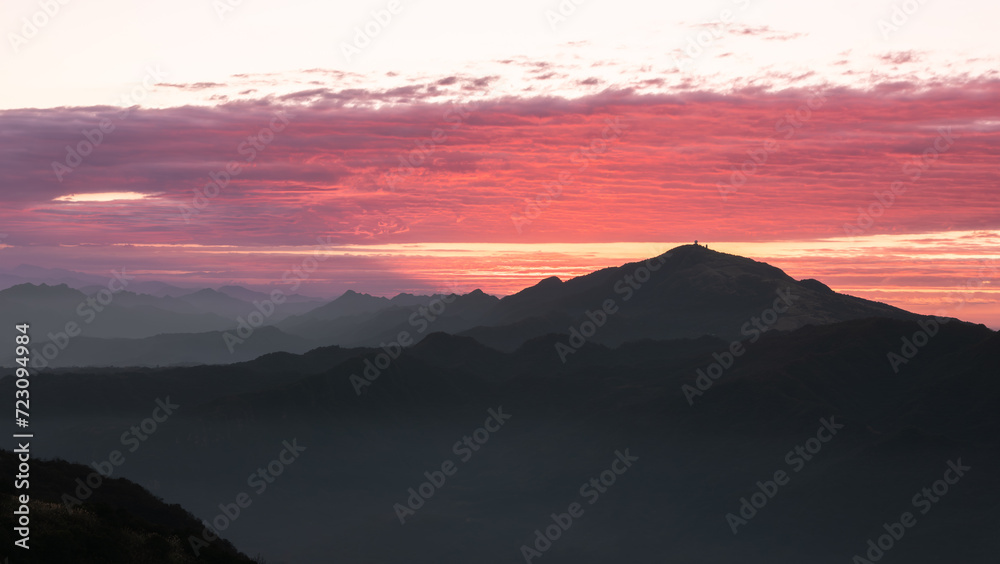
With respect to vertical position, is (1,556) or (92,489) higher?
(1,556)

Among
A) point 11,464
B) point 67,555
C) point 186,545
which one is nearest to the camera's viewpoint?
point 67,555

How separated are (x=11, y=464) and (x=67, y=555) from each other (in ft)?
Answer: 186

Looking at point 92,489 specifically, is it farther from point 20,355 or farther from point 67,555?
point 67,555

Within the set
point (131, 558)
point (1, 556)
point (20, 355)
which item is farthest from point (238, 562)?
point (20, 355)

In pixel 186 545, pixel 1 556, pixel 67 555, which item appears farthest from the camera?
pixel 186 545

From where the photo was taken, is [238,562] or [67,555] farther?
[238,562]

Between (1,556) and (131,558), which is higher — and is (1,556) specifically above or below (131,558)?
above

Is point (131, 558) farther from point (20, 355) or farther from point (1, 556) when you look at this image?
point (20, 355)

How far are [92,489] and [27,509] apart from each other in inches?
2015

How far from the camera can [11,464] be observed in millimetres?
115250

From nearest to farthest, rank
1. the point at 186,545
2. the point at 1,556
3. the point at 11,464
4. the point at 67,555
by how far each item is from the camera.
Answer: the point at 1,556, the point at 67,555, the point at 186,545, the point at 11,464

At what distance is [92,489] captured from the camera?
116 m

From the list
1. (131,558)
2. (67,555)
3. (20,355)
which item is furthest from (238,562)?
(20,355)

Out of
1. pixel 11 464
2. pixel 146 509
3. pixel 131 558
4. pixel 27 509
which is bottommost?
pixel 146 509
